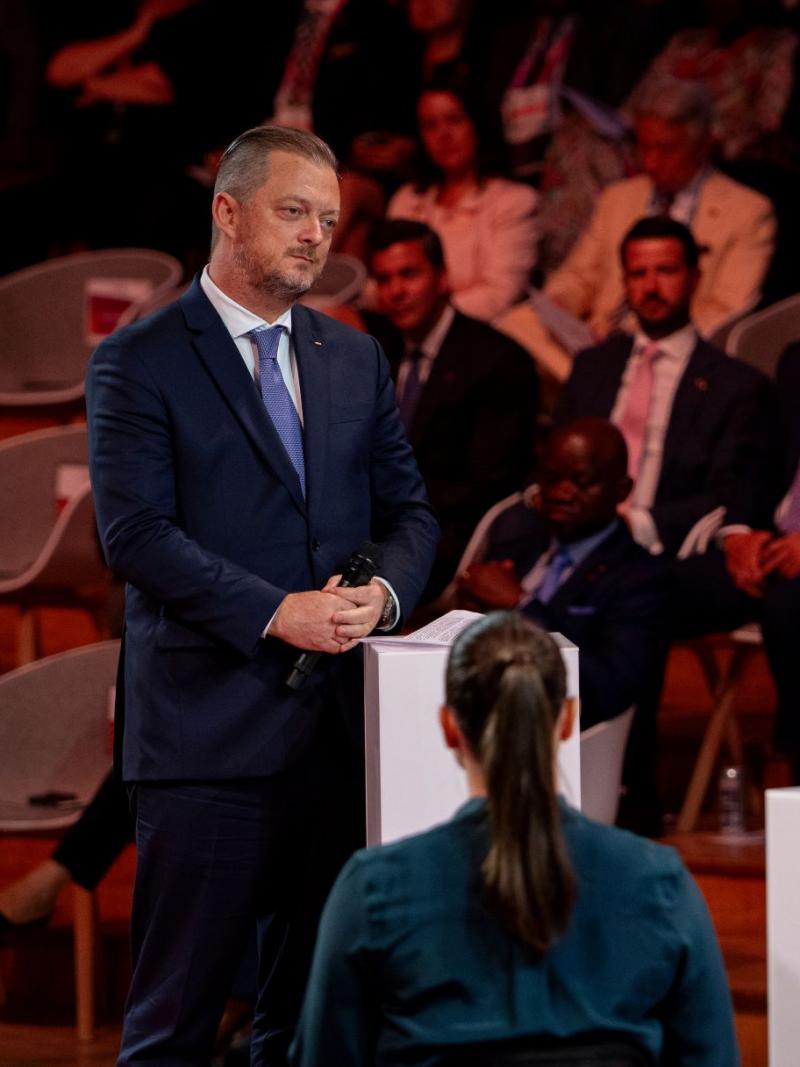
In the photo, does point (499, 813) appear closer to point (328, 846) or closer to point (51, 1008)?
point (328, 846)

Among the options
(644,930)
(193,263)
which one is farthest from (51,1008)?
(193,263)

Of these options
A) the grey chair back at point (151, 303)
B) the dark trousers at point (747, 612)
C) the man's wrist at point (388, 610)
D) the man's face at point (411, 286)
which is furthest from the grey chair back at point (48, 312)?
the man's wrist at point (388, 610)

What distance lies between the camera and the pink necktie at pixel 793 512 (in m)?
4.36

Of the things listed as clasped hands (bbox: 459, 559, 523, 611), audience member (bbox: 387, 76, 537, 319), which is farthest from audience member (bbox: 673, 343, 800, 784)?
audience member (bbox: 387, 76, 537, 319)

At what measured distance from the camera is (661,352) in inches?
192

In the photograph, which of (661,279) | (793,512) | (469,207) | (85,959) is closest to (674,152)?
(661,279)

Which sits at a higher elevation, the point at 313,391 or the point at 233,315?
the point at 233,315

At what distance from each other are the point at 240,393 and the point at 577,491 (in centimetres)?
196

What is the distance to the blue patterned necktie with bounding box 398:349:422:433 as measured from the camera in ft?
16.8

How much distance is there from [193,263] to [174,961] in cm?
470

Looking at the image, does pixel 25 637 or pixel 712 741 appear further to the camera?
pixel 25 637

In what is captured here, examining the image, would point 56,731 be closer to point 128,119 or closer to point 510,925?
point 510,925

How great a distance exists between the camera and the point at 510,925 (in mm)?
1450

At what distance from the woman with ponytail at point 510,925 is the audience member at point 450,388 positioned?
324 cm
